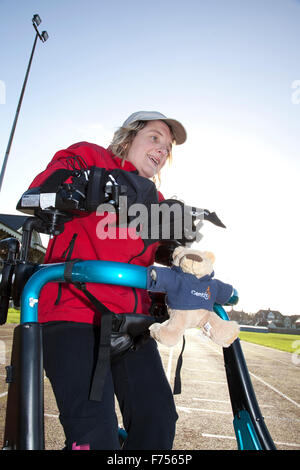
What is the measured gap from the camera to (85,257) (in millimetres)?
1651

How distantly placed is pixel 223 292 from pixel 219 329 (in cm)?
16

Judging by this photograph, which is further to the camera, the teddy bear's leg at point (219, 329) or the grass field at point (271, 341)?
the grass field at point (271, 341)

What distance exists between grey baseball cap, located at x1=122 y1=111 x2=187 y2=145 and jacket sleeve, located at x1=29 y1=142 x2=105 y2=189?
0.44 metres

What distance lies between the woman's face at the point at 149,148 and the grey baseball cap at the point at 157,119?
64 millimetres

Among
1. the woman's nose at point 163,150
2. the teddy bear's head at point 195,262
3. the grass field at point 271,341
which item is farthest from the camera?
the grass field at point 271,341

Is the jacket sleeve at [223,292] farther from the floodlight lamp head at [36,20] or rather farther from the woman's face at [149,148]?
the floodlight lamp head at [36,20]

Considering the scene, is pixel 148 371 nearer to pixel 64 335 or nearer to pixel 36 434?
pixel 64 335

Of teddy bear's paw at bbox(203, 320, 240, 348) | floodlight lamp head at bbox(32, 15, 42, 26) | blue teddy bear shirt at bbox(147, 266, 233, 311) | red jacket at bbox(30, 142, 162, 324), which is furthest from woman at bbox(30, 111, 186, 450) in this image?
floodlight lamp head at bbox(32, 15, 42, 26)

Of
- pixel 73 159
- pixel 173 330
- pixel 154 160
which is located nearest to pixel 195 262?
pixel 173 330

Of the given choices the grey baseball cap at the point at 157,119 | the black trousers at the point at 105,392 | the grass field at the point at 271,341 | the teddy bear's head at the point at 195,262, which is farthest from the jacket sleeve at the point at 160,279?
the grass field at the point at 271,341

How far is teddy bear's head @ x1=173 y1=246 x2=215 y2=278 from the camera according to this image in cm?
127

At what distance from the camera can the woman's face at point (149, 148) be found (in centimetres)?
226

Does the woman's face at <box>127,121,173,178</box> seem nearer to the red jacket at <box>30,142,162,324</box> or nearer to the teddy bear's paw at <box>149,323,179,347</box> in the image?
the red jacket at <box>30,142,162,324</box>
